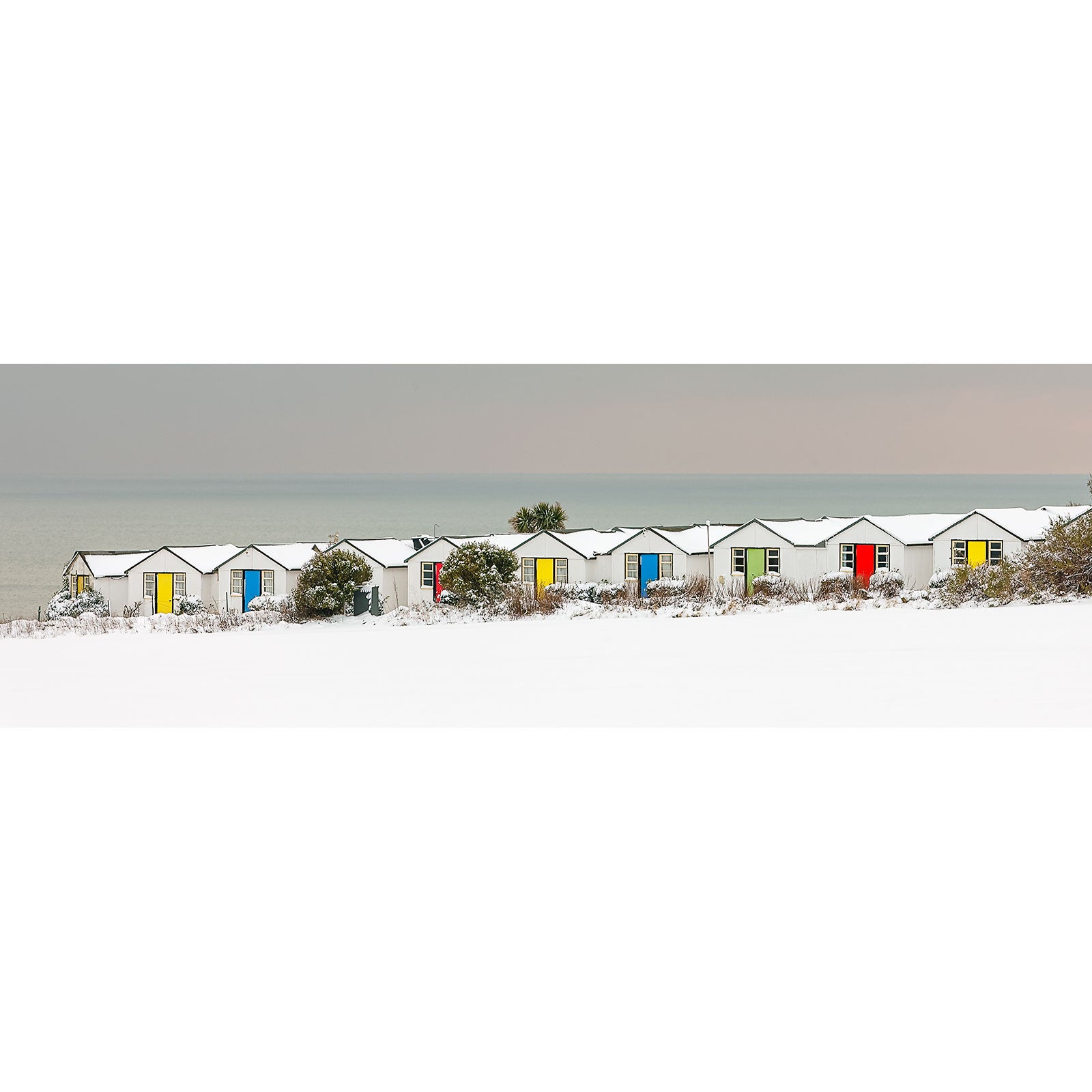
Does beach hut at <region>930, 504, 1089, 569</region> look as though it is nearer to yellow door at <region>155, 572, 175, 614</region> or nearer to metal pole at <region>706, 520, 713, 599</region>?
metal pole at <region>706, 520, 713, 599</region>

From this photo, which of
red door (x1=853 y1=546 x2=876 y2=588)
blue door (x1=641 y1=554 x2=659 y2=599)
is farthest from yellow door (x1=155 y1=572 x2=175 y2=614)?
red door (x1=853 y1=546 x2=876 y2=588)

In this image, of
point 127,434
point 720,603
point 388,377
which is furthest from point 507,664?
point 127,434

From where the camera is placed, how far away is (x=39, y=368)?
8797 millimetres

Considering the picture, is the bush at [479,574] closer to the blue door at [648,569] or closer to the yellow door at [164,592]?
the blue door at [648,569]

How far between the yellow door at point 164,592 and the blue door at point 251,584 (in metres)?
0.53

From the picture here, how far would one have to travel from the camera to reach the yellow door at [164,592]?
8.90 m

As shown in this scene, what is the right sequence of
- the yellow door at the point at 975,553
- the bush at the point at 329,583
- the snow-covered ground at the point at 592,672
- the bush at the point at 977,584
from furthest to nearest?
the yellow door at the point at 975,553 → the bush at the point at 977,584 → the bush at the point at 329,583 → the snow-covered ground at the point at 592,672

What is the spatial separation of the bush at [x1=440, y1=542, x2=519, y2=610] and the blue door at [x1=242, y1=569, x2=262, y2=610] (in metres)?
1.37

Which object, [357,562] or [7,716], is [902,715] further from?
[7,716]

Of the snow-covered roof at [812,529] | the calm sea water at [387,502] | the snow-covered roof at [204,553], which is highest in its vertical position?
the calm sea water at [387,502]

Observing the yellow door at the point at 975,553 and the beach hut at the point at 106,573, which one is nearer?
the beach hut at the point at 106,573

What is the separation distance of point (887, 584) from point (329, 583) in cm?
423

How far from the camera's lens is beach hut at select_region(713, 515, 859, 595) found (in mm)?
9039

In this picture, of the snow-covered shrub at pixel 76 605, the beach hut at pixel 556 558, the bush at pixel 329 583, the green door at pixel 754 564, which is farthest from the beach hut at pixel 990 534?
the snow-covered shrub at pixel 76 605
